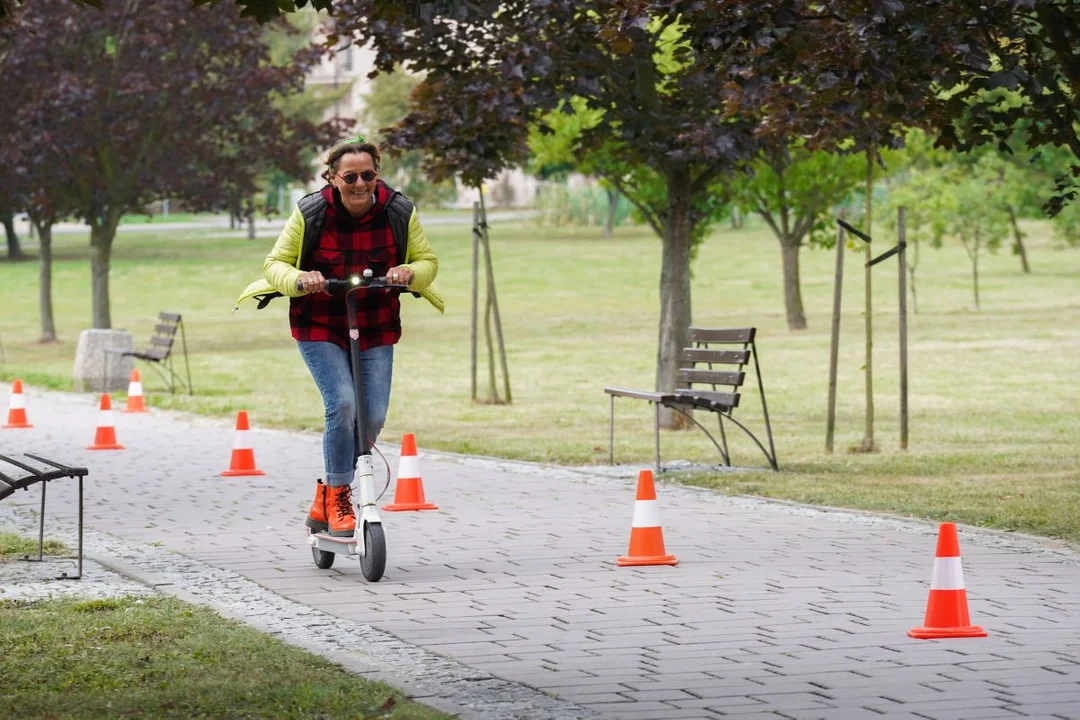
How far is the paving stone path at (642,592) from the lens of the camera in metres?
6.31

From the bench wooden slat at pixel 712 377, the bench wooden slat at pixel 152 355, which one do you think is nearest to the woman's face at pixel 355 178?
the bench wooden slat at pixel 712 377

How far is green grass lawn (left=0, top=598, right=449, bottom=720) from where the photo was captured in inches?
236

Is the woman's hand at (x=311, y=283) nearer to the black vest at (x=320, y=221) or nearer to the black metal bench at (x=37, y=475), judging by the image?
the black vest at (x=320, y=221)

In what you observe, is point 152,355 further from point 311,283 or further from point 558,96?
point 311,283

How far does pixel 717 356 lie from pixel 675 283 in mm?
3167

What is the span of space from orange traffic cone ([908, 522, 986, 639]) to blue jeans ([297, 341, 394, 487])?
2.74 m

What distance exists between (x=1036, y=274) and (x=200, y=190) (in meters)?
35.0

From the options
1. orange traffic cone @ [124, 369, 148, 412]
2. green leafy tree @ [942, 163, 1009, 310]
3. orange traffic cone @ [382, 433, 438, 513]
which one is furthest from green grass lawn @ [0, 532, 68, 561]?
green leafy tree @ [942, 163, 1009, 310]

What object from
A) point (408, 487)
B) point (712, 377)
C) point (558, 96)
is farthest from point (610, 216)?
point (408, 487)

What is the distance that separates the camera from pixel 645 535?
9156 mm

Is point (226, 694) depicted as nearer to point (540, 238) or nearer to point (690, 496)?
point (690, 496)

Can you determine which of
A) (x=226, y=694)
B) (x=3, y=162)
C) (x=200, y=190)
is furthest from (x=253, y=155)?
(x=226, y=694)

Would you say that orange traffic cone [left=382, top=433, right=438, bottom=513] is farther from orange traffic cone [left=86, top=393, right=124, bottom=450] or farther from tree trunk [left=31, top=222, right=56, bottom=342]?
tree trunk [left=31, top=222, right=56, bottom=342]

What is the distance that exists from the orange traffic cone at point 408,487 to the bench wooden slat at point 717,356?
3.27 metres
